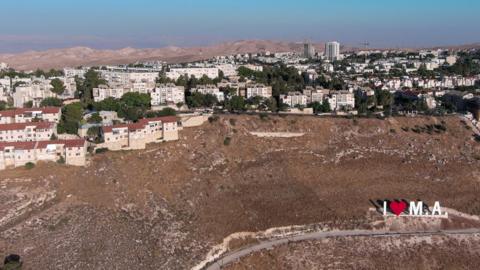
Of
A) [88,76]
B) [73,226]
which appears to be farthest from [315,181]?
[88,76]

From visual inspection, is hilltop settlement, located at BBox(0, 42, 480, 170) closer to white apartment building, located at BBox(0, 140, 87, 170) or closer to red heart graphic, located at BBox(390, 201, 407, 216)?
white apartment building, located at BBox(0, 140, 87, 170)

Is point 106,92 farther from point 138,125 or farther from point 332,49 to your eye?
point 332,49

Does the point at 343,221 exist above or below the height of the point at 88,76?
below

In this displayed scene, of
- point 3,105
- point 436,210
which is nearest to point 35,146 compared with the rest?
point 3,105

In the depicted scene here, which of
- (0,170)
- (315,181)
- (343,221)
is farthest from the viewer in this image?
(315,181)

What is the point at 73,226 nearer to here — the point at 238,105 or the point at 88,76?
the point at 238,105

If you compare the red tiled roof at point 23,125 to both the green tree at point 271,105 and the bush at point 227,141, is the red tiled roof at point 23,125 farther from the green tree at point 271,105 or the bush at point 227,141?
the green tree at point 271,105
